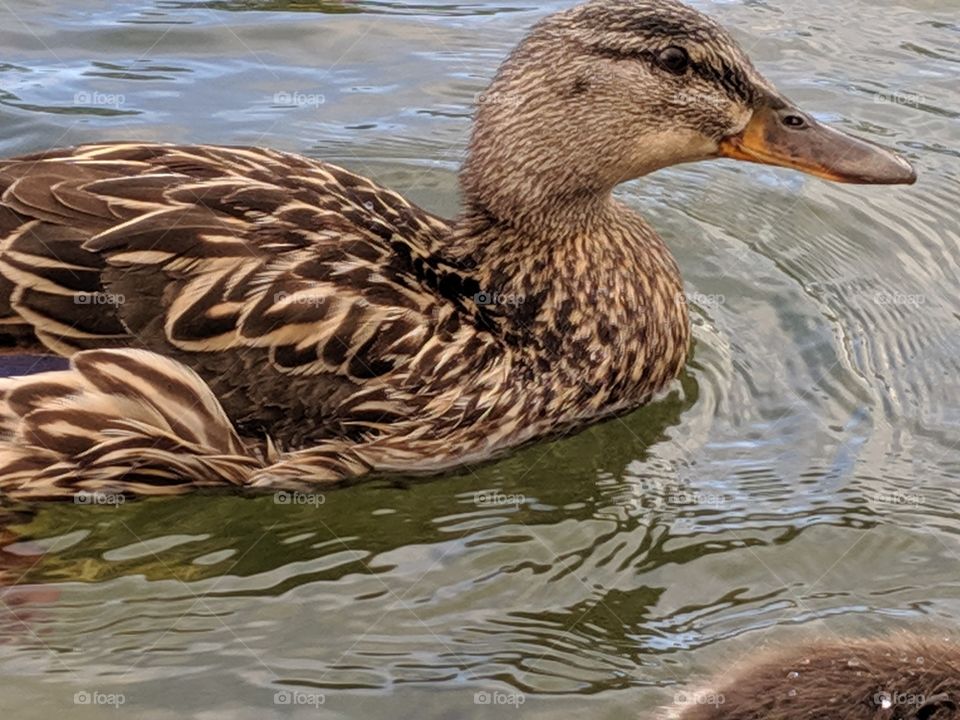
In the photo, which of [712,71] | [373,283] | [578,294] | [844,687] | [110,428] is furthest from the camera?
[578,294]

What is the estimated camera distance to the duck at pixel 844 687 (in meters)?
4.80

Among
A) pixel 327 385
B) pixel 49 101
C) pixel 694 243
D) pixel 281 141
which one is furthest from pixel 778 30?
pixel 327 385

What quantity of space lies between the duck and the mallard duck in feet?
5.78

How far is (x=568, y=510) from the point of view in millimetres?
6395

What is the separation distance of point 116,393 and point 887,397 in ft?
9.96

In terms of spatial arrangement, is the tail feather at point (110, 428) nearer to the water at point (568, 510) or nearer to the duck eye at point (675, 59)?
the water at point (568, 510)

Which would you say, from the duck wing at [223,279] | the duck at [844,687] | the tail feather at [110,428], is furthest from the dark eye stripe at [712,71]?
the duck at [844,687]

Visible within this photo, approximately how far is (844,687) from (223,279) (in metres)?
2.51

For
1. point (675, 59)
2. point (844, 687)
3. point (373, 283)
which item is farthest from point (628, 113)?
point (844, 687)

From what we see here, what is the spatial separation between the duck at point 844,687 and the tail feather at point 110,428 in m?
1.95

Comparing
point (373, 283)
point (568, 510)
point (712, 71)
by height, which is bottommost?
point (568, 510)

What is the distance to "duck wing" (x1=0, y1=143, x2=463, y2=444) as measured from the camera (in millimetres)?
6012

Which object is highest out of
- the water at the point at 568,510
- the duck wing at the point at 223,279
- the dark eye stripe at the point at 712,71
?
the dark eye stripe at the point at 712,71

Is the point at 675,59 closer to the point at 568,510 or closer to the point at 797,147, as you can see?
the point at 797,147
